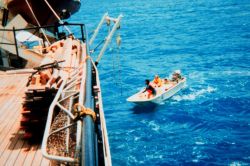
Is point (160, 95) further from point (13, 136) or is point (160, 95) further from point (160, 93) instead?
point (13, 136)

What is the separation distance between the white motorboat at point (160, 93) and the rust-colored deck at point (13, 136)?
1468cm

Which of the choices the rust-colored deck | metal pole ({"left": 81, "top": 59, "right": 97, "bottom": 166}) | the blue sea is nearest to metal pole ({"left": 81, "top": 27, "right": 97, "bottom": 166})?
metal pole ({"left": 81, "top": 59, "right": 97, "bottom": 166})

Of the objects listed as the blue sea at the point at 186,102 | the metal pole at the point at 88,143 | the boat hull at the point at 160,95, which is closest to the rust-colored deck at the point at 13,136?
the metal pole at the point at 88,143

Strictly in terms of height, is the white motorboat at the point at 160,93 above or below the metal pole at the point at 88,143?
below

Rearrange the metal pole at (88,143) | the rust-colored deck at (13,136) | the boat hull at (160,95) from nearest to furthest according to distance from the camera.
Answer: the metal pole at (88,143) < the rust-colored deck at (13,136) < the boat hull at (160,95)

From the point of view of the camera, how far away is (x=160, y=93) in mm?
27266

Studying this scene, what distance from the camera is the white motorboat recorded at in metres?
26.3

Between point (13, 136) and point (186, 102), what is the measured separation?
21999 millimetres

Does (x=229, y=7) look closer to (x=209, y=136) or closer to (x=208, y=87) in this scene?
(x=208, y=87)

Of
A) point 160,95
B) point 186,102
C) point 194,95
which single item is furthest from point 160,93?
point 194,95

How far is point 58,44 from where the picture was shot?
45.0 ft

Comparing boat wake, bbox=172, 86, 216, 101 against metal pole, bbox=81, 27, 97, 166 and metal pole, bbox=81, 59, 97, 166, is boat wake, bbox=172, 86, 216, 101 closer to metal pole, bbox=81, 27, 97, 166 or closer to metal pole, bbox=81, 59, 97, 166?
metal pole, bbox=81, 27, 97, 166

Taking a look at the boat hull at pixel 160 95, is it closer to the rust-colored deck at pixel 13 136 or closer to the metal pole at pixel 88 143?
the rust-colored deck at pixel 13 136

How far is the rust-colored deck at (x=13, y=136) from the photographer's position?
292 inches
